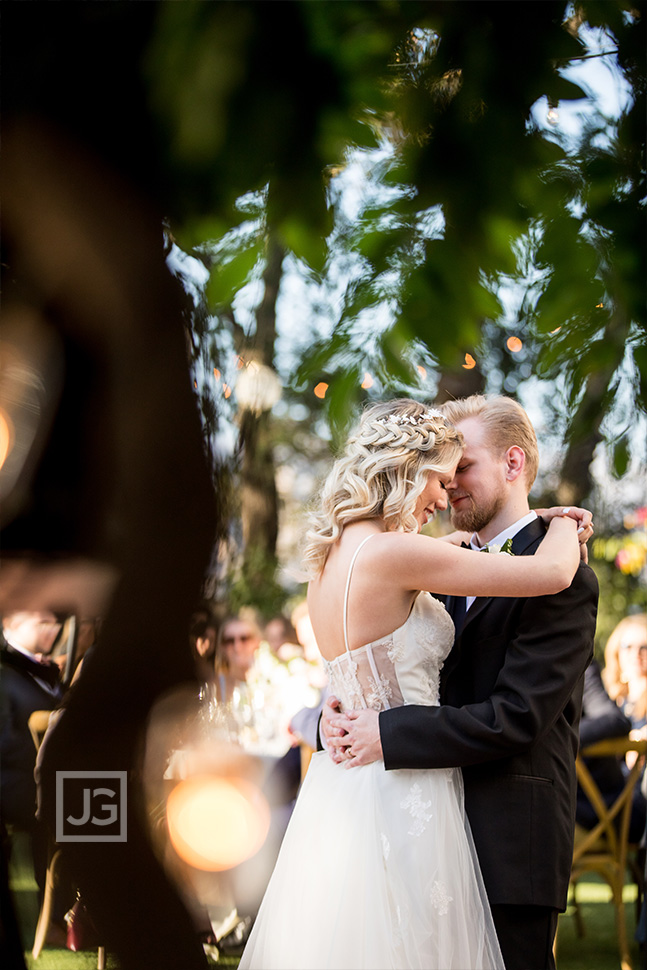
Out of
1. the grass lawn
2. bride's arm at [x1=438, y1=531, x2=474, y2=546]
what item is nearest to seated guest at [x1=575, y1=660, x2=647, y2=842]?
the grass lawn

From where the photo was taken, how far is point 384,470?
7.95 feet

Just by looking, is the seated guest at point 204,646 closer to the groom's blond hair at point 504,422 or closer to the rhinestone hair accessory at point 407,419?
the rhinestone hair accessory at point 407,419

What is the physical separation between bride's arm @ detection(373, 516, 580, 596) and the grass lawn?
102cm

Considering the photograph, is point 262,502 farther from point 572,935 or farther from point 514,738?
point 514,738

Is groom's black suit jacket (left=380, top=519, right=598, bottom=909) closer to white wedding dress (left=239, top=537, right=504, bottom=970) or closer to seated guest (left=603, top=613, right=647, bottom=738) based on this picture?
white wedding dress (left=239, top=537, right=504, bottom=970)

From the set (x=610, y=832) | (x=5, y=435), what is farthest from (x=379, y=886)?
(x=610, y=832)

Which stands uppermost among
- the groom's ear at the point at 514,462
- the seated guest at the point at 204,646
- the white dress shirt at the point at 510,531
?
the groom's ear at the point at 514,462

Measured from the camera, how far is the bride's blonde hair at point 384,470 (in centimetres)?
240

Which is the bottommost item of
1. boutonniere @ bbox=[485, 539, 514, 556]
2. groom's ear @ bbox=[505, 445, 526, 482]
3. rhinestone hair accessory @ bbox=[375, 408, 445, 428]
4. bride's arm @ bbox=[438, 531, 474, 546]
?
boutonniere @ bbox=[485, 539, 514, 556]

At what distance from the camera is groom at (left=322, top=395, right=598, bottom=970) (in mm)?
2148

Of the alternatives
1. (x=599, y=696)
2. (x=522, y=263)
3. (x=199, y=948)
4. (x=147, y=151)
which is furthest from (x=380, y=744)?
(x=599, y=696)

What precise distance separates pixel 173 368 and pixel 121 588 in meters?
0.30

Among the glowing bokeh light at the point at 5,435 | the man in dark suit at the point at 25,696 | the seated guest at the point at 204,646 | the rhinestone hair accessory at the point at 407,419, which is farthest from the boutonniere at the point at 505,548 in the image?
the glowing bokeh light at the point at 5,435

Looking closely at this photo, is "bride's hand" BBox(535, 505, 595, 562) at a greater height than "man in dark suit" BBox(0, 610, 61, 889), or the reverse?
"bride's hand" BBox(535, 505, 595, 562)
